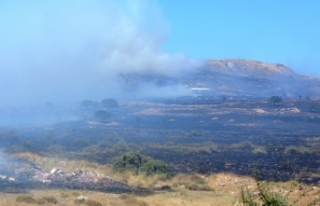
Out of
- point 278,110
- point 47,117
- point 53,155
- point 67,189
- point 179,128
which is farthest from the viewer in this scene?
point 47,117

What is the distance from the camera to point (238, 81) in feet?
567

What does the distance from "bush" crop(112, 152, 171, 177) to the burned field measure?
2.05 m

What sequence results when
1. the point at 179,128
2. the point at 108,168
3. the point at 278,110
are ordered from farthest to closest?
the point at 278,110, the point at 179,128, the point at 108,168

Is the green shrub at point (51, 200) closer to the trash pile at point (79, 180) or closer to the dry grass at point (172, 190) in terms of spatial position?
the dry grass at point (172, 190)

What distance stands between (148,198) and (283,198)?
15.2 metres

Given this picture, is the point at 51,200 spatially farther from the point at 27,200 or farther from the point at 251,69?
the point at 251,69

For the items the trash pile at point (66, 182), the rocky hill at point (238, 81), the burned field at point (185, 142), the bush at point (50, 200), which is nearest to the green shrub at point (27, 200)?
the bush at point (50, 200)

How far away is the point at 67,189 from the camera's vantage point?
26.7 metres

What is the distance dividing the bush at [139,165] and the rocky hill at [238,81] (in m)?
117

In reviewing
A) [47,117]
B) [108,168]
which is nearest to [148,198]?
[108,168]

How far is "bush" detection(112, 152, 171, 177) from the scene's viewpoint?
3372 centimetres

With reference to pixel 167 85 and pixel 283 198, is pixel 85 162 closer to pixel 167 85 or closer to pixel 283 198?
pixel 283 198

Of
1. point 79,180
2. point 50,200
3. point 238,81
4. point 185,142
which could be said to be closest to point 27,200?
point 50,200

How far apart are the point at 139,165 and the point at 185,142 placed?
22340 millimetres
